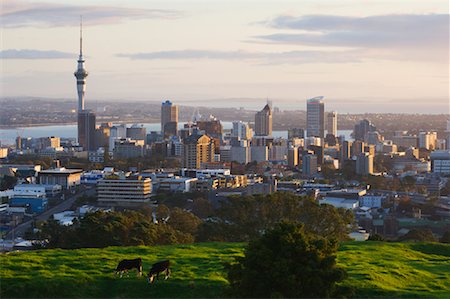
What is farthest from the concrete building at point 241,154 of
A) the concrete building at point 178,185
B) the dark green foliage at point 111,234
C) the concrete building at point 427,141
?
the dark green foliage at point 111,234

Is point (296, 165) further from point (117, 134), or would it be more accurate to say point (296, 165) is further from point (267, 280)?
point (267, 280)

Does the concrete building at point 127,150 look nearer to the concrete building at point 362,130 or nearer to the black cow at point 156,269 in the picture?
the concrete building at point 362,130

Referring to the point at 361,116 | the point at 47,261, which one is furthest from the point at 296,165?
the point at 361,116

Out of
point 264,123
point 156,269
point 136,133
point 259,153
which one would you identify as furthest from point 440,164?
point 156,269

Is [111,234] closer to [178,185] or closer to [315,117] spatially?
[178,185]

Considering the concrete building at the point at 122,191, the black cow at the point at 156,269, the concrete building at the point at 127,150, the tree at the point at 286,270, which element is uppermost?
the tree at the point at 286,270

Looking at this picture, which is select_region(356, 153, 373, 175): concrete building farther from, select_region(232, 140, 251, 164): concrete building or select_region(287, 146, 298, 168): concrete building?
select_region(232, 140, 251, 164): concrete building

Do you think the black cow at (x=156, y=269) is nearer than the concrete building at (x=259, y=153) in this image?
Yes

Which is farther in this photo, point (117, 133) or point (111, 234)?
point (117, 133)
